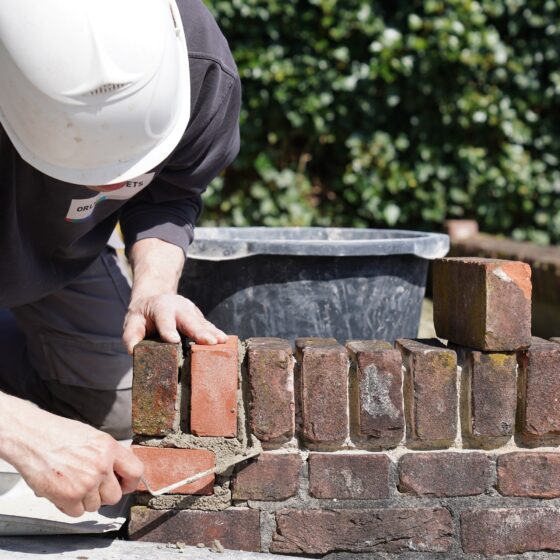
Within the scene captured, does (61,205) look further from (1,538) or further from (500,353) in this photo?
(500,353)

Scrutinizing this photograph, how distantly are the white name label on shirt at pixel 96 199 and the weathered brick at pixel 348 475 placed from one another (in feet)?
2.70

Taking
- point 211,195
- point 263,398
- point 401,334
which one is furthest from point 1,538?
point 211,195

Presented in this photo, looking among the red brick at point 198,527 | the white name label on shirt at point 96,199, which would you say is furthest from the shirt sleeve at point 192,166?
the red brick at point 198,527

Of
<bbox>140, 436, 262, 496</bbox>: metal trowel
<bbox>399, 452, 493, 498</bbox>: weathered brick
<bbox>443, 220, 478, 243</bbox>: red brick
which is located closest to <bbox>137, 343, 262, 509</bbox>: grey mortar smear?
<bbox>140, 436, 262, 496</bbox>: metal trowel

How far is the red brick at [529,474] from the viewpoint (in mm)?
1800

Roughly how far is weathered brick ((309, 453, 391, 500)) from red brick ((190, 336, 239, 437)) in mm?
207

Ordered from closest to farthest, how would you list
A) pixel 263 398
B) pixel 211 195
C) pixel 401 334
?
pixel 263 398, pixel 401 334, pixel 211 195

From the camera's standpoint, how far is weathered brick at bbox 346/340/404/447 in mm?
1750

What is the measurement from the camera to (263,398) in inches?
68.2

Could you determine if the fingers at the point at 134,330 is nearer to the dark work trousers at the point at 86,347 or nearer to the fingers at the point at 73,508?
the fingers at the point at 73,508

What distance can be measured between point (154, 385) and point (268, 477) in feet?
1.02

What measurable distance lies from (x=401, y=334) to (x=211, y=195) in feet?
9.12

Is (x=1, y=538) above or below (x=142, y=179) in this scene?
below

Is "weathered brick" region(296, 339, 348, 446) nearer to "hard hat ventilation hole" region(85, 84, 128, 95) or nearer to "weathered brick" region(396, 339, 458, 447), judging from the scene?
"weathered brick" region(396, 339, 458, 447)
